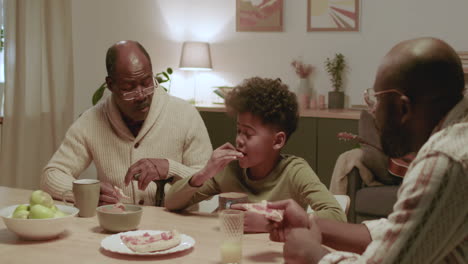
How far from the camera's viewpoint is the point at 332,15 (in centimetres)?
500

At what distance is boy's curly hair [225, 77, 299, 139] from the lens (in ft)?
6.20

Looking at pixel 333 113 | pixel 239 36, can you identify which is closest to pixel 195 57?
pixel 239 36

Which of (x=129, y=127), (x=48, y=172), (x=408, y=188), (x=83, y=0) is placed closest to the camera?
(x=408, y=188)

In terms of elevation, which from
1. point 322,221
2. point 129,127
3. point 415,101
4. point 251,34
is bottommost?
point 322,221

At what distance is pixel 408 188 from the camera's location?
0.96m

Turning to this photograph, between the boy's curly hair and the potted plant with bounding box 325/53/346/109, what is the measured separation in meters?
2.95

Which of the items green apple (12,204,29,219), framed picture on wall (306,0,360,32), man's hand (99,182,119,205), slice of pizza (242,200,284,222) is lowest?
man's hand (99,182,119,205)

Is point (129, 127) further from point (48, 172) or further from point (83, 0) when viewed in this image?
point (83, 0)

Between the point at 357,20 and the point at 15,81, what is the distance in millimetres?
2938

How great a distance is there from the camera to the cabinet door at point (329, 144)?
4.39 meters

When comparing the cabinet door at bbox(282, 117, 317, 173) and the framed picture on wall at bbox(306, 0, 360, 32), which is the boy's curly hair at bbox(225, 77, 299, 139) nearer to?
the cabinet door at bbox(282, 117, 317, 173)

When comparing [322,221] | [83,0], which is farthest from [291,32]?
[322,221]

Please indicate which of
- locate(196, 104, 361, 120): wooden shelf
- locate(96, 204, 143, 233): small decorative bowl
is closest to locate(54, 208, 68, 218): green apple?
locate(96, 204, 143, 233): small decorative bowl

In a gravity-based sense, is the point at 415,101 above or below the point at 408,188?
above
